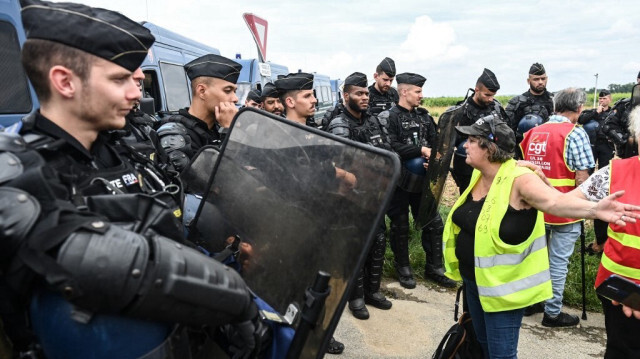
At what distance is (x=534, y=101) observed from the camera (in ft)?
21.1

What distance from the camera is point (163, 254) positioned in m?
1.07

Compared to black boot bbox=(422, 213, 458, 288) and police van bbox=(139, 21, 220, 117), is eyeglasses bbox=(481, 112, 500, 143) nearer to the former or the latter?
black boot bbox=(422, 213, 458, 288)

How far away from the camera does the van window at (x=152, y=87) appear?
265 inches

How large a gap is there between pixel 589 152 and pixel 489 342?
2.36 meters

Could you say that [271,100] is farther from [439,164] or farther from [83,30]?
[83,30]

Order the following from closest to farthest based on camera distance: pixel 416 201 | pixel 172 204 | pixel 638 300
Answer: pixel 172 204
pixel 638 300
pixel 416 201

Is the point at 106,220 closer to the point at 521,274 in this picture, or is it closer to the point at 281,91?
the point at 521,274

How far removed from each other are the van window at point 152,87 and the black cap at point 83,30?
18.7 feet

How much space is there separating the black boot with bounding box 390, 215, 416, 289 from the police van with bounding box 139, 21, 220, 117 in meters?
3.78

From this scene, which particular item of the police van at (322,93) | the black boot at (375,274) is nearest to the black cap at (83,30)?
the black boot at (375,274)

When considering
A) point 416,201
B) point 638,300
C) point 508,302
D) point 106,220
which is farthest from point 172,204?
point 416,201

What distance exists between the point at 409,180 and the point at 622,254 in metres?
2.63

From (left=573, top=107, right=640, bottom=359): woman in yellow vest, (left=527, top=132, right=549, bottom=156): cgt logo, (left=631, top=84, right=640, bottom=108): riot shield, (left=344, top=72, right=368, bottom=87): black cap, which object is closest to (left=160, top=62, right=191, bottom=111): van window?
(left=344, top=72, right=368, bottom=87): black cap

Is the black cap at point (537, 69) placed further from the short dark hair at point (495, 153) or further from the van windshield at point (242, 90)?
the van windshield at point (242, 90)
